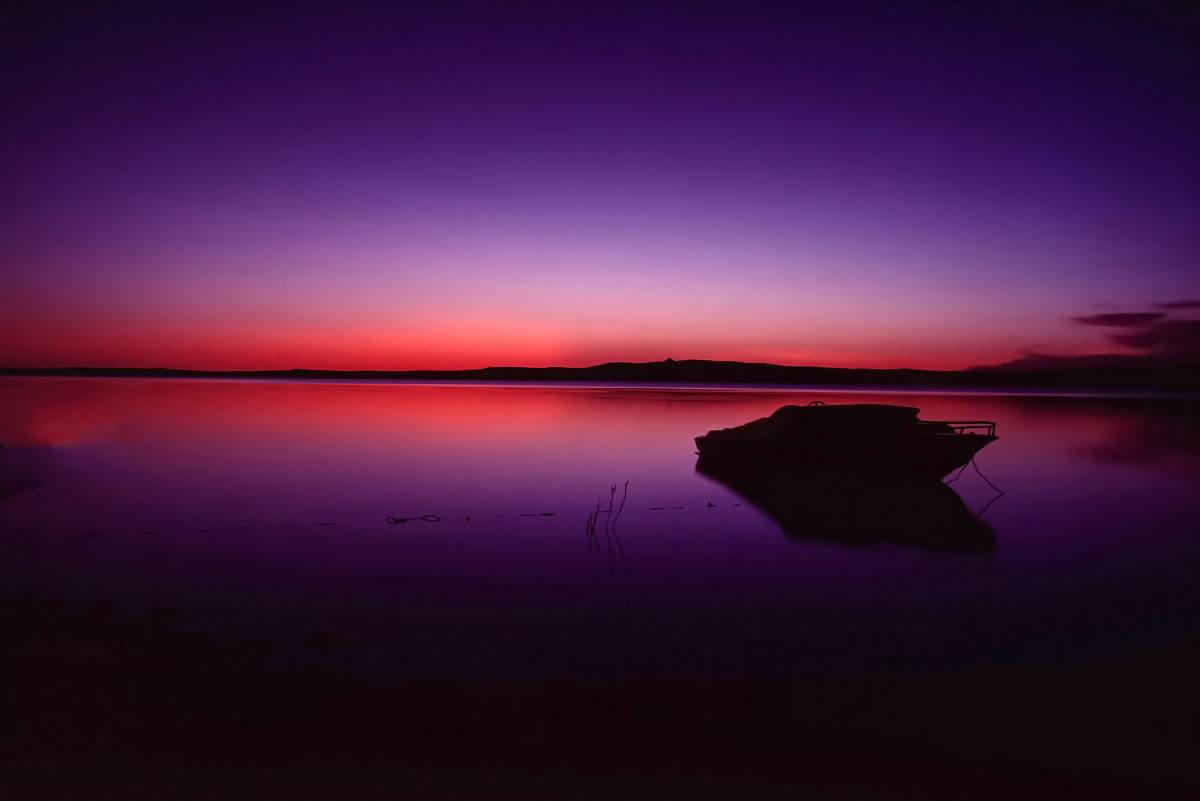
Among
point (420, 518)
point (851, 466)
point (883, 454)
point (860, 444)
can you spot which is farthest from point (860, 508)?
point (420, 518)

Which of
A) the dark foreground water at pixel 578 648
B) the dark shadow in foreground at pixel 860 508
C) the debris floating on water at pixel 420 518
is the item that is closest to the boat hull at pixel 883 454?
the dark shadow in foreground at pixel 860 508

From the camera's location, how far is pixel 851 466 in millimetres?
16906

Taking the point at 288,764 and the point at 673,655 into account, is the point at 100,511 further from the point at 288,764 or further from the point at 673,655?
the point at 673,655

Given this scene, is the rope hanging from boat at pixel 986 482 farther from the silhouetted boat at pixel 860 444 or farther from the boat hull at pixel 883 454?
the silhouetted boat at pixel 860 444

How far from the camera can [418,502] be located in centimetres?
1529

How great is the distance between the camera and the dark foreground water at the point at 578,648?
4684 mm

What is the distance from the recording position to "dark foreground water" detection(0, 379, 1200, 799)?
184 inches

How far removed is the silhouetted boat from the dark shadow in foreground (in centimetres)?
35

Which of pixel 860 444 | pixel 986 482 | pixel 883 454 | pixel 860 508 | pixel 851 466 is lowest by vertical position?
pixel 986 482

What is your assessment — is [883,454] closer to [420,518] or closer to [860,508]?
[860,508]

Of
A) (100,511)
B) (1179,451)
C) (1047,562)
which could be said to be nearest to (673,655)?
(1047,562)

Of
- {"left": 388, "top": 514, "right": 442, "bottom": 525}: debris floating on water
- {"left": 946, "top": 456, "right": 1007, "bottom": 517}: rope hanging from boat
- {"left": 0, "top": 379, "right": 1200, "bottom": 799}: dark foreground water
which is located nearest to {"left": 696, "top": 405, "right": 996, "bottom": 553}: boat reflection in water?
{"left": 946, "top": 456, "right": 1007, "bottom": 517}: rope hanging from boat

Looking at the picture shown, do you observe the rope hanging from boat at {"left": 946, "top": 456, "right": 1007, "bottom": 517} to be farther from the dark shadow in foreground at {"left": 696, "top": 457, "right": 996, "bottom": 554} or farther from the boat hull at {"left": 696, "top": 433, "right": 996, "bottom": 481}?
the boat hull at {"left": 696, "top": 433, "right": 996, "bottom": 481}

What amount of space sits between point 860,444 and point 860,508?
2590 mm
